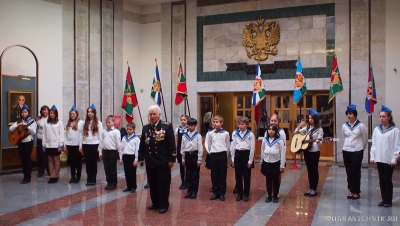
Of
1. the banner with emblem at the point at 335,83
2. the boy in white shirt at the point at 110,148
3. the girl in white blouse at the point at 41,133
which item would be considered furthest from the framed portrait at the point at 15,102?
the banner with emblem at the point at 335,83

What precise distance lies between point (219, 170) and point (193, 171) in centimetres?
50

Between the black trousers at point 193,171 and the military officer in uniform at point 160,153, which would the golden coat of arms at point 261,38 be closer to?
the black trousers at point 193,171

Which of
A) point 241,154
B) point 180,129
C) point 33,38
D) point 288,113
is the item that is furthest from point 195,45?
point 241,154

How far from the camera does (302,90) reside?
10.7 m

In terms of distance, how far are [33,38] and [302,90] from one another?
24.0 feet

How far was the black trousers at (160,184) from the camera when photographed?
20.4 feet

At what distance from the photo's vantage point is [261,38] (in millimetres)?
12758

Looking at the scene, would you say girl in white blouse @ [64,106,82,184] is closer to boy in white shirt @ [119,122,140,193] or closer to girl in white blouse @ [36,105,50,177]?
girl in white blouse @ [36,105,50,177]

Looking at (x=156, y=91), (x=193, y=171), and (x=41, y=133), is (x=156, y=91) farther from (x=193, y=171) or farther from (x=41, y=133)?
(x=193, y=171)

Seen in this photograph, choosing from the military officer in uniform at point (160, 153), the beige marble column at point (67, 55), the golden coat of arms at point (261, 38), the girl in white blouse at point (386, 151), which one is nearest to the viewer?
the military officer in uniform at point (160, 153)

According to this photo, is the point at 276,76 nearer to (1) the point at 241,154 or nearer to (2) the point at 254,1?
(2) the point at 254,1

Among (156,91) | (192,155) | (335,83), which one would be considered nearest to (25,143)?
(192,155)

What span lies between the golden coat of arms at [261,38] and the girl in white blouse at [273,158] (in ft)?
20.4

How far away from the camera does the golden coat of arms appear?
12625 millimetres
